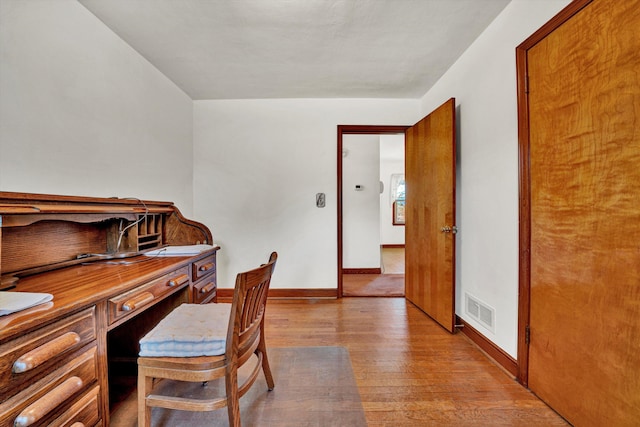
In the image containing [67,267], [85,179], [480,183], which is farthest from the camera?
[480,183]

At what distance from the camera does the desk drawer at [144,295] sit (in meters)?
1.03

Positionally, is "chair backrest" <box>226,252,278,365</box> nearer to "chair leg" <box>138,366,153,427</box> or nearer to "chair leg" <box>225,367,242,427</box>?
"chair leg" <box>225,367,242,427</box>

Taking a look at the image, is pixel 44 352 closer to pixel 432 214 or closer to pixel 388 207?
pixel 432 214

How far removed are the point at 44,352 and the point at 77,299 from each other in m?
0.17

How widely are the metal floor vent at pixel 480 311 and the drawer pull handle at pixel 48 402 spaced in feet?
7.51

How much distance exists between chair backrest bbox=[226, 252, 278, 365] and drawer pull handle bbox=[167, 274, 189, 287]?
51 centimetres

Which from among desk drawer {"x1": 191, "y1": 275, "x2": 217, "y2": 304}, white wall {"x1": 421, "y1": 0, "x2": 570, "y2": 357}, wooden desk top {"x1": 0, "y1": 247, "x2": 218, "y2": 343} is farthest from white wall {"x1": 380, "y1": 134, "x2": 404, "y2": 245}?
wooden desk top {"x1": 0, "y1": 247, "x2": 218, "y2": 343}

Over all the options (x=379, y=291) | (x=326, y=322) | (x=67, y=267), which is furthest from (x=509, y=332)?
(x=67, y=267)

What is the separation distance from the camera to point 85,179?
1.68m

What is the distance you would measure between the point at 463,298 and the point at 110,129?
3.05m

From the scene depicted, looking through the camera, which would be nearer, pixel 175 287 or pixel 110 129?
pixel 175 287

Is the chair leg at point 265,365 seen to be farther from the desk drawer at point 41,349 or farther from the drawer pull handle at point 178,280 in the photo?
the desk drawer at point 41,349

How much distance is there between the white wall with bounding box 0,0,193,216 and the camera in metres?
1.30

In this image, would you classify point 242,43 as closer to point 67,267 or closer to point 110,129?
point 110,129
